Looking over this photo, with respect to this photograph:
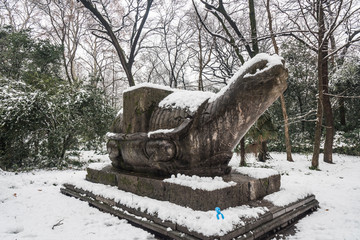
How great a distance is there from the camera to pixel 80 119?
898 cm

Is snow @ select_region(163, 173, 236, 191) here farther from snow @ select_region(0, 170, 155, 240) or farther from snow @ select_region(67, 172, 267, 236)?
snow @ select_region(0, 170, 155, 240)

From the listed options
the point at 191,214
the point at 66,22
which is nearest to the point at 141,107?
the point at 191,214

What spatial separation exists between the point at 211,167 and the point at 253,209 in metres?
0.82

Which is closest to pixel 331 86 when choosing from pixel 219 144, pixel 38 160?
pixel 219 144

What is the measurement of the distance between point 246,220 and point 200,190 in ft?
2.02

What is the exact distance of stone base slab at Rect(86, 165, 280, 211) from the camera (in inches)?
112

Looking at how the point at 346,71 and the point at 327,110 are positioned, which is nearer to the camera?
the point at 327,110

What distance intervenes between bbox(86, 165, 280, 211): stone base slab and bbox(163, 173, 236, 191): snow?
0.14ft

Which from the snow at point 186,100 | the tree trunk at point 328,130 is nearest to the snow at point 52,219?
the snow at point 186,100

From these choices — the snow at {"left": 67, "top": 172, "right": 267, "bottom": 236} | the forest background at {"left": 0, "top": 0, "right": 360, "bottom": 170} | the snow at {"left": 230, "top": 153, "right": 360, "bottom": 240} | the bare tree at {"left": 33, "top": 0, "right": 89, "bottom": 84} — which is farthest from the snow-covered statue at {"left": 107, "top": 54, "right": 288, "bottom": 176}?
the bare tree at {"left": 33, "top": 0, "right": 89, "bottom": 84}

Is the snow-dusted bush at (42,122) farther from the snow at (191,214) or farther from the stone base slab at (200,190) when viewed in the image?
the snow at (191,214)

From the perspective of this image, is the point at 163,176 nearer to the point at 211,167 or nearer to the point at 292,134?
the point at 211,167

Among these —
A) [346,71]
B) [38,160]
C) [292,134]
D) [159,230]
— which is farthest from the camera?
[292,134]

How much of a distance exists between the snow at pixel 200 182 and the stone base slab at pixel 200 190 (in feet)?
0.14
